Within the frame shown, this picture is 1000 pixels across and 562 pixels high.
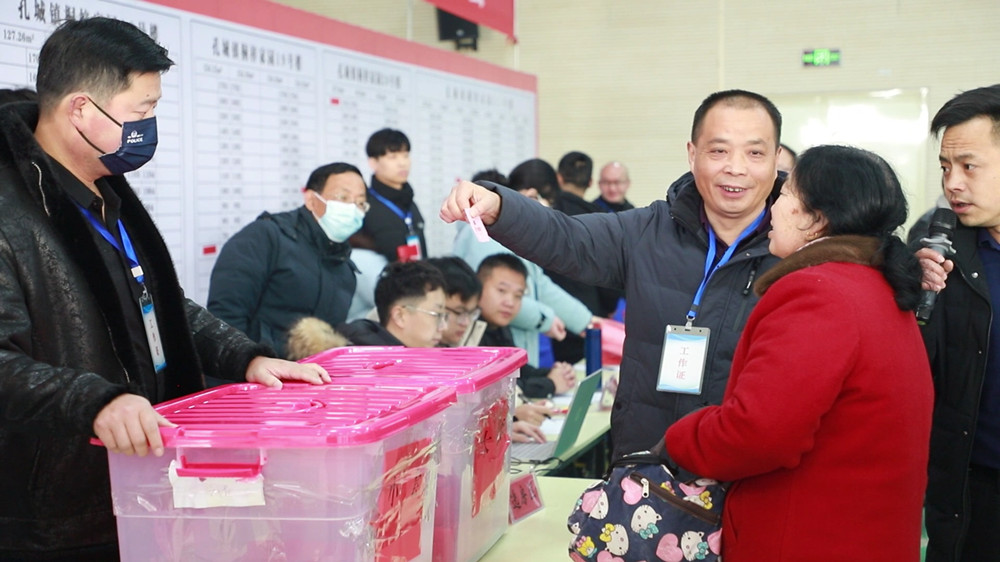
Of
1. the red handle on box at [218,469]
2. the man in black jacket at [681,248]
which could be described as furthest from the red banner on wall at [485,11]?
the red handle on box at [218,469]

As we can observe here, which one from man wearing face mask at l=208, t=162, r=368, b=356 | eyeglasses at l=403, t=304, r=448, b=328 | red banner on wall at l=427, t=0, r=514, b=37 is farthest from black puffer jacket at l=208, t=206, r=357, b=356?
red banner on wall at l=427, t=0, r=514, b=37

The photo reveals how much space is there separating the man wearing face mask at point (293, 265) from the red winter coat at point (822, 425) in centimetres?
253

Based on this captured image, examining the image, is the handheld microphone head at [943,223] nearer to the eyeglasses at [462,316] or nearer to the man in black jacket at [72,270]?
the man in black jacket at [72,270]

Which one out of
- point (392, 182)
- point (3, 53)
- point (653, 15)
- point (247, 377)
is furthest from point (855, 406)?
point (653, 15)

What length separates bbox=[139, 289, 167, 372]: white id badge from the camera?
1.84 m

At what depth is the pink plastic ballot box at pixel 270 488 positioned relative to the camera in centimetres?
138

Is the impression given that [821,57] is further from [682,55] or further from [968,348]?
[968,348]

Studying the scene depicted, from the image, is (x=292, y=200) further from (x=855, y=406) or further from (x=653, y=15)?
(x=653, y=15)

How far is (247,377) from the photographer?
190 centimetres

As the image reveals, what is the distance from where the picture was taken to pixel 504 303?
4.28m

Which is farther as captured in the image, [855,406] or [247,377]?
[247,377]

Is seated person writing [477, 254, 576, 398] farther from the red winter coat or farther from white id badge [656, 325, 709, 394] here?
the red winter coat

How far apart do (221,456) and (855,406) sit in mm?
944

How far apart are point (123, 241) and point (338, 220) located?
2200 mm
